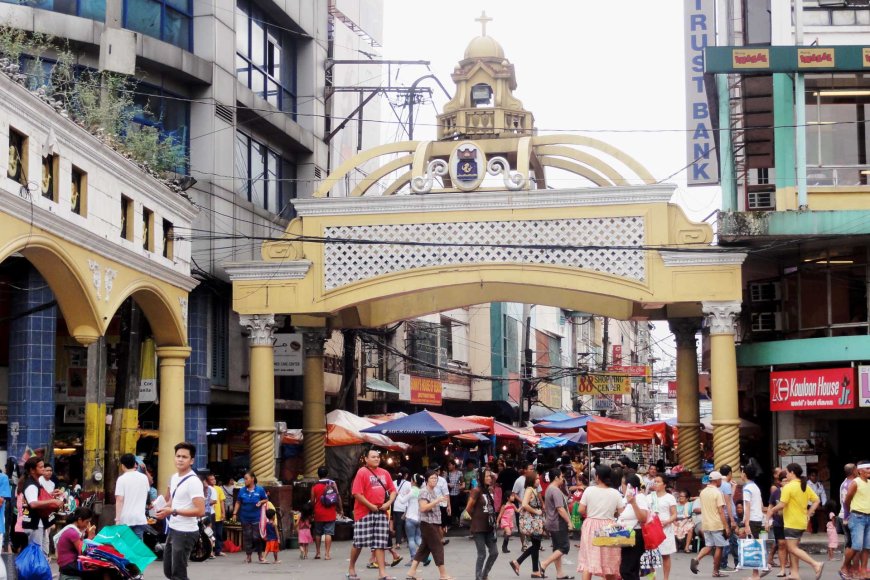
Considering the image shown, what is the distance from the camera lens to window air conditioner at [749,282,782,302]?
2602 cm

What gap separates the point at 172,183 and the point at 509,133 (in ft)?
22.6

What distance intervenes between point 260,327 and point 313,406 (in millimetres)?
3433

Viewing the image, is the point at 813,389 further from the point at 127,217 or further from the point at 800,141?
the point at 127,217

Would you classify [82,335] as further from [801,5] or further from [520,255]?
[801,5]

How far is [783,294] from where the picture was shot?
25.8 m

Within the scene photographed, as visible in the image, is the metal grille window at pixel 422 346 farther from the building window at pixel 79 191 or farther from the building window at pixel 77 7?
the building window at pixel 79 191

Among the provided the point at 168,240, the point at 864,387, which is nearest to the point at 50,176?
the point at 168,240

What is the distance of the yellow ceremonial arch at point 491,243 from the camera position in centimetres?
2339

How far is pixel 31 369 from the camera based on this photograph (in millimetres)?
20453

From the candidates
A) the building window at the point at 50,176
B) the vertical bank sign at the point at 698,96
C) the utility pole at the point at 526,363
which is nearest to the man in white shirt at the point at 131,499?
the building window at the point at 50,176

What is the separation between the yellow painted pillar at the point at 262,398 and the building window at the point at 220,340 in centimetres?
465

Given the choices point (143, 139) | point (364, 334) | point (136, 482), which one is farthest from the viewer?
point (364, 334)

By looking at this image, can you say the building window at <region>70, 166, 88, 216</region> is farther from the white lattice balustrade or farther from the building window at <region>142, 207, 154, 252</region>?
the white lattice balustrade

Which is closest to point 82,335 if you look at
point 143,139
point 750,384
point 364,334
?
point 143,139
